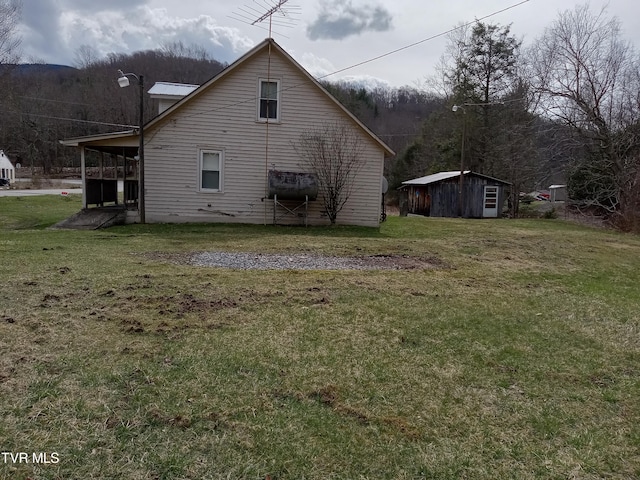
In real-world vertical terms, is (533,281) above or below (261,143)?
below

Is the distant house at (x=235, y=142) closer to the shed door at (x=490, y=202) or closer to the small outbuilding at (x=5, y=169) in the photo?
the shed door at (x=490, y=202)

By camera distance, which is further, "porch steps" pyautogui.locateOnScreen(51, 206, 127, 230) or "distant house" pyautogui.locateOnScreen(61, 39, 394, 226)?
"distant house" pyautogui.locateOnScreen(61, 39, 394, 226)

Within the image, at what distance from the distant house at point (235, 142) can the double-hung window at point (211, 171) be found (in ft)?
0.11

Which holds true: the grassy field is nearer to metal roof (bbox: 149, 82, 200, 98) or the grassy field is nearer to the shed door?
metal roof (bbox: 149, 82, 200, 98)

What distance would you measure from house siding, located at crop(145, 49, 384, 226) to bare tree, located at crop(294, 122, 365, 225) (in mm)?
249

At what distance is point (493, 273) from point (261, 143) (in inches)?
367

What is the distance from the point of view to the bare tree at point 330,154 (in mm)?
14922

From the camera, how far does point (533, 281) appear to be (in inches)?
299

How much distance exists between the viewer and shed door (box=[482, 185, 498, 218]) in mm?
28672

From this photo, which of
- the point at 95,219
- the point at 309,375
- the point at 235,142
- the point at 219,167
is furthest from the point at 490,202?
the point at 309,375

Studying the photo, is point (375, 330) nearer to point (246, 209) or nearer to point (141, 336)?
point (141, 336)

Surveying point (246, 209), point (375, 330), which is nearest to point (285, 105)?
point (246, 209)

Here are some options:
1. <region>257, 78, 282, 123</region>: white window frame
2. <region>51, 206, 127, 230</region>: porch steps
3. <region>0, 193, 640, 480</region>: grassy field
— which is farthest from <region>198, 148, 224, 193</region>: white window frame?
<region>0, 193, 640, 480</region>: grassy field

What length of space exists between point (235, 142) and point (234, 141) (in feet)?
0.15
